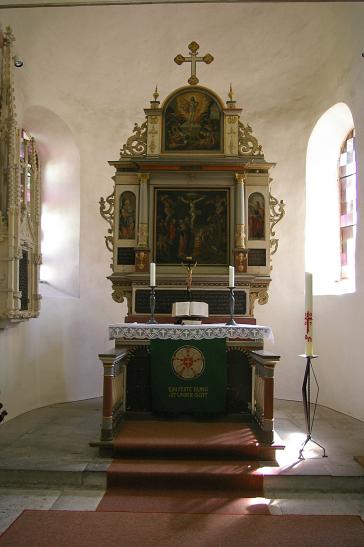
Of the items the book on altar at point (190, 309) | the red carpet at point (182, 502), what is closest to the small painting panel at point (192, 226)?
the book on altar at point (190, 309)

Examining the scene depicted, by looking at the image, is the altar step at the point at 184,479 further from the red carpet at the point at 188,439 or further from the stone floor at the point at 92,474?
the red carpet at the point at 188,439

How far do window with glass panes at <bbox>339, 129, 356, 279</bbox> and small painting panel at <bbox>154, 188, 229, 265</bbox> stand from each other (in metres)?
2.43

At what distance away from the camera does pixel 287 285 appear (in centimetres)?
931

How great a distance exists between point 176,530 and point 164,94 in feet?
24.1

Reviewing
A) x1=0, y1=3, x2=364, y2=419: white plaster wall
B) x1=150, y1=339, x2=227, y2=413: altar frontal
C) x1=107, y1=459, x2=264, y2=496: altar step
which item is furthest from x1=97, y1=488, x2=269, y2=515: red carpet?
x1=0, y1=3, x2=364, y2=419: white plaster wall

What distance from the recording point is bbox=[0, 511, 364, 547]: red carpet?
371cm

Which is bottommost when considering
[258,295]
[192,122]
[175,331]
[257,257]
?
[175,331]

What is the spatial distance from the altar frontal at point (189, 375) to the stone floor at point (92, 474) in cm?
86

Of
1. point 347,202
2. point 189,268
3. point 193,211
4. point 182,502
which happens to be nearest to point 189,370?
point 189,268

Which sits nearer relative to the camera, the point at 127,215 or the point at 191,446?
the point at 191,446

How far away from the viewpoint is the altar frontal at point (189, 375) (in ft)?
20.1

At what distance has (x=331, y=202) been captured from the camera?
909 cm

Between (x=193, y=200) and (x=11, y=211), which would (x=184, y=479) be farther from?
(x=11, y=211)

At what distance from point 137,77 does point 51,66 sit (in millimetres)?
1426
